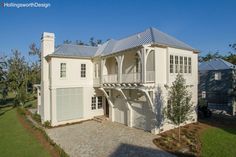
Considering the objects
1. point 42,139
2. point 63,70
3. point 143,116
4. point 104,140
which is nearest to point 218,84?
point 143,116

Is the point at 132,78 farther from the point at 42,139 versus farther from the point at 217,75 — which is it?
the point at 217,75

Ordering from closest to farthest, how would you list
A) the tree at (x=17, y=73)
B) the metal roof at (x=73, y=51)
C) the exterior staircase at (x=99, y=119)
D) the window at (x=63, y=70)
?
the window at (x=63, y=70), the metal roof at (x=73, y=51), the exterior staircase at (x=99, y=119), the tree at (x=17, y=73)

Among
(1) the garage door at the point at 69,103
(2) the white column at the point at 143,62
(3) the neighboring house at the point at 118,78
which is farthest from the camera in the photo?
(1) the garage door at the point at 69,103

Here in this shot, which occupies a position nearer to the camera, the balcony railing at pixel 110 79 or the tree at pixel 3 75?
the balcony railing at pixel 110 79

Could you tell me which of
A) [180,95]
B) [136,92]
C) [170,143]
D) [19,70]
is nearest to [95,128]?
[136,92]

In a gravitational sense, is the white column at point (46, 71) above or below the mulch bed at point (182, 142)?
above

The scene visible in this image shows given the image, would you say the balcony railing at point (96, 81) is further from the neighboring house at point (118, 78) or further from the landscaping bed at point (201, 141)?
the landscaping bed at point (201, 141)

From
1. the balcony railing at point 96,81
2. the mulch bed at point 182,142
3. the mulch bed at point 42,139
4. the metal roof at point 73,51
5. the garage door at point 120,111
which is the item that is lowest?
the mulch bed at point 42,139

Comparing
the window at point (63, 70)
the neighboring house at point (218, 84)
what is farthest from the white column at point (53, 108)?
the neighboring house at point (218, 84)

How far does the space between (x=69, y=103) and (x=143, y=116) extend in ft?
27.3

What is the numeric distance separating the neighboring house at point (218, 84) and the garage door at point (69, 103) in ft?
64.3

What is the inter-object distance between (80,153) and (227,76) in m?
24.8

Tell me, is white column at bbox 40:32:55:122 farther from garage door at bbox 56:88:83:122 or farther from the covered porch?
the covered porch

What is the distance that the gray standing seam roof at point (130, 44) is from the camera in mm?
15523
